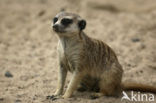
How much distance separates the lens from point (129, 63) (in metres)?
6.08

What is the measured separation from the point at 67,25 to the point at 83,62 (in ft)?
1.86

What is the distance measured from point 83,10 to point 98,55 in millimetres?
3988

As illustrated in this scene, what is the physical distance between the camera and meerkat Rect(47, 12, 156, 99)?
13.8 ft

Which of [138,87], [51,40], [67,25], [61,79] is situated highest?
[67,25]

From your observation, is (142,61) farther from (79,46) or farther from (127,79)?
(79,46)

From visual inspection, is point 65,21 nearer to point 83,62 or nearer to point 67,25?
point 67,25

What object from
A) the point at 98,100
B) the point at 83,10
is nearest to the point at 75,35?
the point at 98,100

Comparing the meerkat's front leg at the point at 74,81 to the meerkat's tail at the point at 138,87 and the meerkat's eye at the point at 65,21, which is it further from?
the meerkat's tail at the point at 138,87

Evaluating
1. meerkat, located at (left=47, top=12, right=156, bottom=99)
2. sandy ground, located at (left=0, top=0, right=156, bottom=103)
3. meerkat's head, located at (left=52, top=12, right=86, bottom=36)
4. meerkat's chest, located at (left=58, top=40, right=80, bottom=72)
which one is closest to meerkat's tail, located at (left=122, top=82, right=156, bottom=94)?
meerkat, located at (left=47, top=12, right=156, bottom=99)

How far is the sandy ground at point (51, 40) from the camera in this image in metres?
4.93

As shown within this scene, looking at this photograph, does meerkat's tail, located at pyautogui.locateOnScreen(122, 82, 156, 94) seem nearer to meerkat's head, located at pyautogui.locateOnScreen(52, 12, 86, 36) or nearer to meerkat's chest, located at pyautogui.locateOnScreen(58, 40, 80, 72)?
meerkat's chest, located at pyautogui.locateOnScreen(58, 40, 80, 72)

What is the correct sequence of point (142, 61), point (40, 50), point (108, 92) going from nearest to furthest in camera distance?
point (108, 92)
point (142, 61)
point (40, 50)

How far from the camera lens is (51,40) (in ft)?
23.8

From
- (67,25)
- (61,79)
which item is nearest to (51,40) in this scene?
(61,79)
